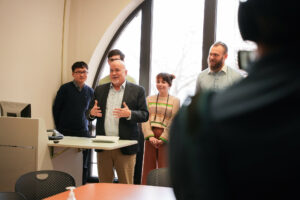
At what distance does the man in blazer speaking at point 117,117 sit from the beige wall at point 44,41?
157 cm

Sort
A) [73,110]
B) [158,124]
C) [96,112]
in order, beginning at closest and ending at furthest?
[96,112] → [158,124] → [73,110]

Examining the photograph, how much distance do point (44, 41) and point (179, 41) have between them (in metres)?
2.00

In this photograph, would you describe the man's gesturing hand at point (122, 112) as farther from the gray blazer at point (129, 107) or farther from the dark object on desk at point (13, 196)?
the dark object on desk at point (13, 196)

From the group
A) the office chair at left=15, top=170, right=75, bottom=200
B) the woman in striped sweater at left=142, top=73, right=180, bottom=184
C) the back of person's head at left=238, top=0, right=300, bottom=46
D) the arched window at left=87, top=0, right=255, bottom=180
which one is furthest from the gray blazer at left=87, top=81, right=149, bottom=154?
the back of person's head at left=238, top=0, right=300, bottom=46

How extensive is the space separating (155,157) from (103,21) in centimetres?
253

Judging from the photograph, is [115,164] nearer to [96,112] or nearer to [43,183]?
[96,112]

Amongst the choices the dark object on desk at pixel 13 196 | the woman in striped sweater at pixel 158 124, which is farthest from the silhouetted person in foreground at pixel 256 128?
the woman in striped sweater at pixel 158 124

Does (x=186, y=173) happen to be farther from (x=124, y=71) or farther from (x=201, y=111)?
(x=124, y=71)

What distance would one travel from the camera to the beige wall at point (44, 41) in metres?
4.52

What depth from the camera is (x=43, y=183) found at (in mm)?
2414

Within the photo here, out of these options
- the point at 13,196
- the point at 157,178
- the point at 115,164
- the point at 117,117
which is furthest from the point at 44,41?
the point at 13,196

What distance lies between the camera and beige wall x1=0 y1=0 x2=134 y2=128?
178 inches

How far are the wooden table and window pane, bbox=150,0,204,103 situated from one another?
9.55ft

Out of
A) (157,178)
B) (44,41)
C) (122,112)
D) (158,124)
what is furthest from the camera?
(44,41)
